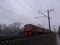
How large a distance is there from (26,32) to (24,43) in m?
21.9

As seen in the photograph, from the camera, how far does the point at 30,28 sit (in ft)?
96.5

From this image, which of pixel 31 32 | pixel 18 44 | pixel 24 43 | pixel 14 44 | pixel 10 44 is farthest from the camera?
pixel 31 32

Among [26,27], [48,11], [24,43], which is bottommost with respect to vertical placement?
[24,43]

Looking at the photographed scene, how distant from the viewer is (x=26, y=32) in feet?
103

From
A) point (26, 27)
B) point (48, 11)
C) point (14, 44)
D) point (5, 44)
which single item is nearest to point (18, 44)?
point (14, 44)

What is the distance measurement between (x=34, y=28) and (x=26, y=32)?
2239mm

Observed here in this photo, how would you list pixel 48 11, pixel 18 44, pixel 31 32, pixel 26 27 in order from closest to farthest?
pixel 18 44
pixel 31 32
pixel 26 27
pixel 48 11

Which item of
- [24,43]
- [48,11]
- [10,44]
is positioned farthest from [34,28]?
[10,44]

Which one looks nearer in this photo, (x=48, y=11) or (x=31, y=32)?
(x=31, y=32)

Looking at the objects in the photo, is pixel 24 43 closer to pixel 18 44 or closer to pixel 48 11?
pixel 18 44

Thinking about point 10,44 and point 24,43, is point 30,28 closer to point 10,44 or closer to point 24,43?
point 24,43

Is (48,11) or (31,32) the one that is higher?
(48,11)

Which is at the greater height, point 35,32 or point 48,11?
point 48,11

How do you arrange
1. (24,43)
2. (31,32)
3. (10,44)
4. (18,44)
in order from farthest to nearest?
(31,32), (24,43), (18,44), (10,44)
